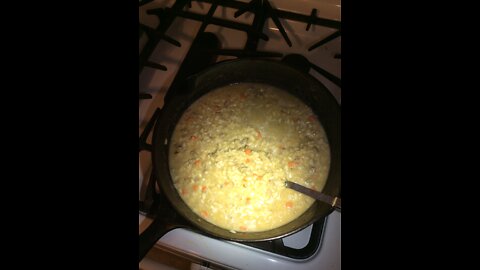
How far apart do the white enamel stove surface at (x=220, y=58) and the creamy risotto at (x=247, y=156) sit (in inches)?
3.2

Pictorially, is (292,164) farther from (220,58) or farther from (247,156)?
(220,58)

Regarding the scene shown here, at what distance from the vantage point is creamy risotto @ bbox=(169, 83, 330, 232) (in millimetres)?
1171

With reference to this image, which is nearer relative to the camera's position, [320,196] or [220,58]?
[320,196]

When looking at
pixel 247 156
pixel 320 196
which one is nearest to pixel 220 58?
pixel 247 156

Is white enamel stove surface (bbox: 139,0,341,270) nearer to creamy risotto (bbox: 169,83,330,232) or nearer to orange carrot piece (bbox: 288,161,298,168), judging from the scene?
creamy risotto (bbox: 169,83,330,232)

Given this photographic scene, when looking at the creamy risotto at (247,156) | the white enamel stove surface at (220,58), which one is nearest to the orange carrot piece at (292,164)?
the creamy risotto at (247,156)

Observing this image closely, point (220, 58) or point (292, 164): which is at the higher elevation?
point (220, 58)

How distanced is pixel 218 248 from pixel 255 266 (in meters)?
0.12

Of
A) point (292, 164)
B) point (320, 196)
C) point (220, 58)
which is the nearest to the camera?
point (320, 196)

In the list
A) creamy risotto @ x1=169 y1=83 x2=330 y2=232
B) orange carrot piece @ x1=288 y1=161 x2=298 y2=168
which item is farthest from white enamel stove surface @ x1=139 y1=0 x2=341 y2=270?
orange carrot piece @ x1=288 y1=161 x2=298 y2=168

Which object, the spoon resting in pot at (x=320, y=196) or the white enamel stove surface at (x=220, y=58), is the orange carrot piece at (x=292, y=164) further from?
the white enamel stove surface at (x=220, y=58)

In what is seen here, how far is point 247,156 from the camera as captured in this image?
3.99 feet

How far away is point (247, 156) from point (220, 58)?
37 cm
